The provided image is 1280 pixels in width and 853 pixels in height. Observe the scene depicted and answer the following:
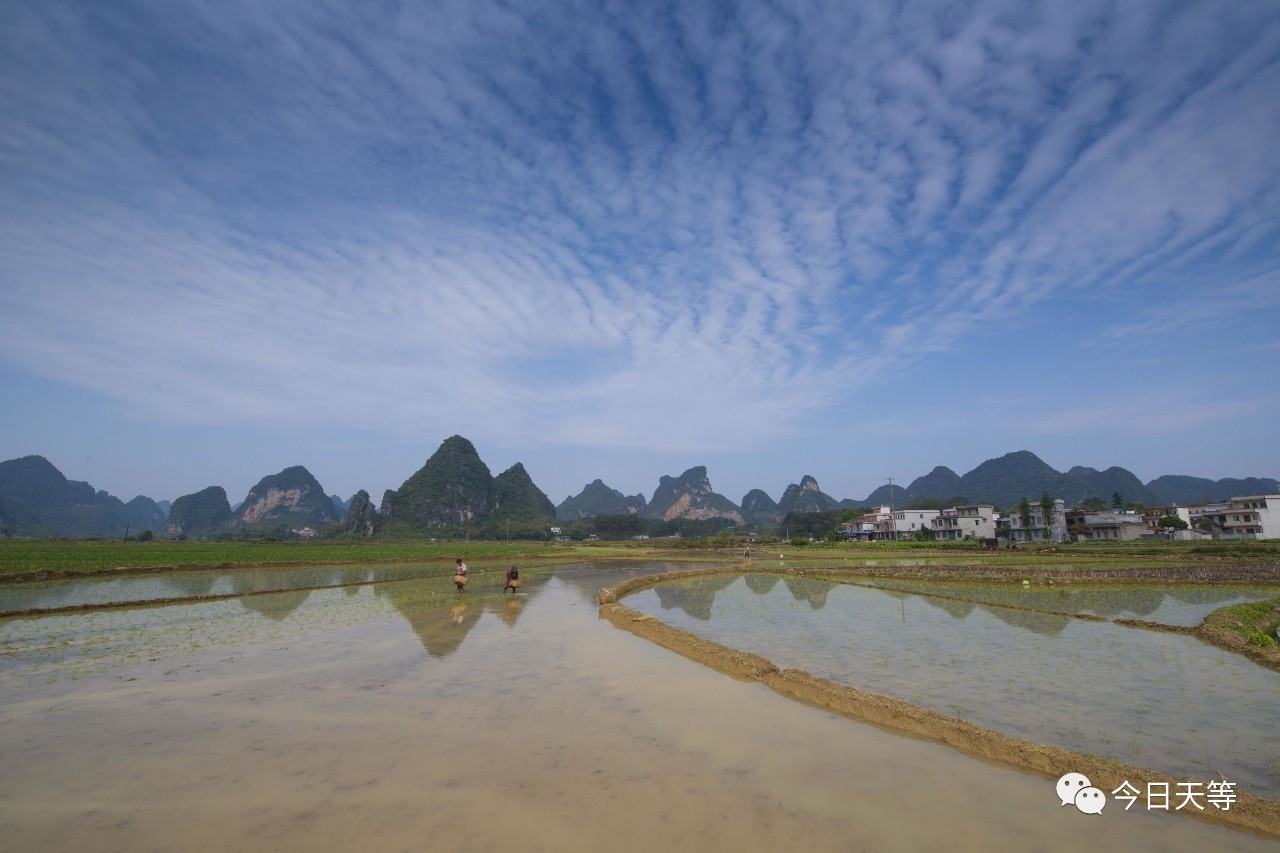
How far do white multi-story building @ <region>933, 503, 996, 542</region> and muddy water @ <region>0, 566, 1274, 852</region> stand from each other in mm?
60276

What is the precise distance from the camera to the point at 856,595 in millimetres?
19406

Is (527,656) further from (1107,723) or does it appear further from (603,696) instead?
(1107,723)

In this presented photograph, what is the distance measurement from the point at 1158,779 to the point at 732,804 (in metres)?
3.67

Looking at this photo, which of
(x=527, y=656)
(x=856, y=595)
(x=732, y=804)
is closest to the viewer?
(x=732, y=804)

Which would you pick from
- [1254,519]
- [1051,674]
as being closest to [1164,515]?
[1254,519]

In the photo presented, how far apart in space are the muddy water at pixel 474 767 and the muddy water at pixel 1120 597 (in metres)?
11.9

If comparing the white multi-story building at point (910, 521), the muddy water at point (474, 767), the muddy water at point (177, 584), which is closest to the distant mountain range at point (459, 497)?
the white multi-story building at point (910, 521)

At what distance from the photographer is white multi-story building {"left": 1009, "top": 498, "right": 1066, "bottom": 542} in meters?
55.5

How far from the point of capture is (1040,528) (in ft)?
186

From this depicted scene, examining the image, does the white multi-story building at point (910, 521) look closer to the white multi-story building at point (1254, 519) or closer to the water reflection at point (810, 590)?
the white multi-story building at point (1254, 519)

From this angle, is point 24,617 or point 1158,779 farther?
point 24,617

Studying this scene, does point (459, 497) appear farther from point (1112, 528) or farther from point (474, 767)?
point (474, 767)

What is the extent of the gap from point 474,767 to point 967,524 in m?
66.5

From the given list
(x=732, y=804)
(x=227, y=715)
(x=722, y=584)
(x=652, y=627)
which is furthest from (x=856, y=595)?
(x=227, y=715)
